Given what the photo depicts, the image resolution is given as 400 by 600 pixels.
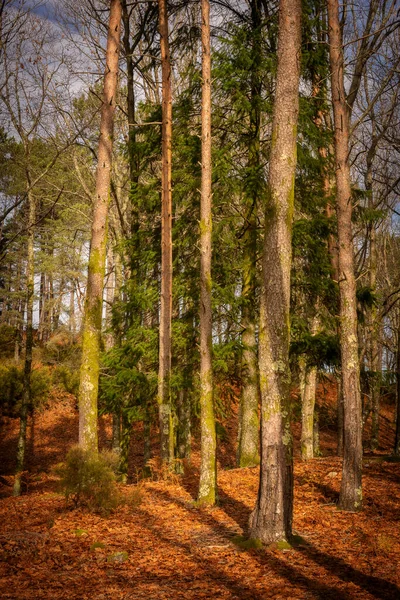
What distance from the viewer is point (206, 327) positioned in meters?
9.10

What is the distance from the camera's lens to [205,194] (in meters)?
9.50

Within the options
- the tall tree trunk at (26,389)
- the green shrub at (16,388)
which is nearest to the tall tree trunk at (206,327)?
the tall tree trunk at (26,389)

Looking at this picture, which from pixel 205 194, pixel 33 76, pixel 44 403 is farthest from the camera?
pixel 44 403

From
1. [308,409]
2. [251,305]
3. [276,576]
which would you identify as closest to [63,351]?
[308,409]

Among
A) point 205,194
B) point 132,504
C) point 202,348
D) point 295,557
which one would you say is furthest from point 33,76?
point 295,557

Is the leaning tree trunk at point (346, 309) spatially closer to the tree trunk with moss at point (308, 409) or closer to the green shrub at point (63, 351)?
the tree trunk with moss at point (308, 409)

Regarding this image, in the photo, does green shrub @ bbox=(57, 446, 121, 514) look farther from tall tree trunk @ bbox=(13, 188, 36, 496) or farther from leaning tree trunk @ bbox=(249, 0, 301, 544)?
tall tree trunk @ bbox=(13, 188, 36, 496)

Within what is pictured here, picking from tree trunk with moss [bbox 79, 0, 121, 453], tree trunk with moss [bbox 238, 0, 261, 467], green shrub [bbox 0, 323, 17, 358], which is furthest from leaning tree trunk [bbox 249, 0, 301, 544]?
green shrub [bbox 0, 323, 17, 358]

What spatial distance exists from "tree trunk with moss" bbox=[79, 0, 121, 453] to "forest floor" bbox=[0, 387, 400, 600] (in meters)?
1.60

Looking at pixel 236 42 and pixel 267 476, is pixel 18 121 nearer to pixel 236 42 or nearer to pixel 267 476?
pixel 236 42

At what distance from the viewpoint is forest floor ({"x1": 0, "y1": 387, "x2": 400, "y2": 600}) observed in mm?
4797

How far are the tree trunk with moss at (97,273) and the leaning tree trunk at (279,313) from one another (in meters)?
3.80

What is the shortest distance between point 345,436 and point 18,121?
1206cm

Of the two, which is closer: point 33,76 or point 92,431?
point 92,431
